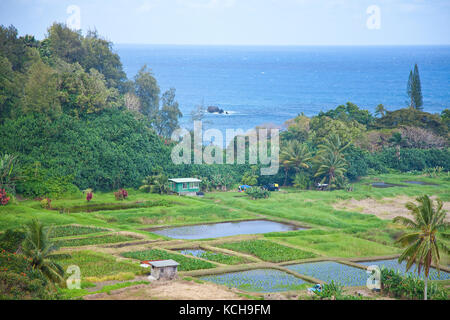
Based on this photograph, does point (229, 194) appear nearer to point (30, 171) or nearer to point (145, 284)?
point (30, 171)

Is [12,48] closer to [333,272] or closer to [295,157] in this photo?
[295,157]

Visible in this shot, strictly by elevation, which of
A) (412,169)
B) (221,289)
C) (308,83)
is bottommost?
(221,289)

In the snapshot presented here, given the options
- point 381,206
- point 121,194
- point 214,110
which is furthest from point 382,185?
point 214,110

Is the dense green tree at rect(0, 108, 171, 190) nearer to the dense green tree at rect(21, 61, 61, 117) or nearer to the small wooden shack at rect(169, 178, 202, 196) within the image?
the dense green tree at rect(21, 61, 61, 117)

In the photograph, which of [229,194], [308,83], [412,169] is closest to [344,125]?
[412,169]

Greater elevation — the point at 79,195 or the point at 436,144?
the point at 436,144
